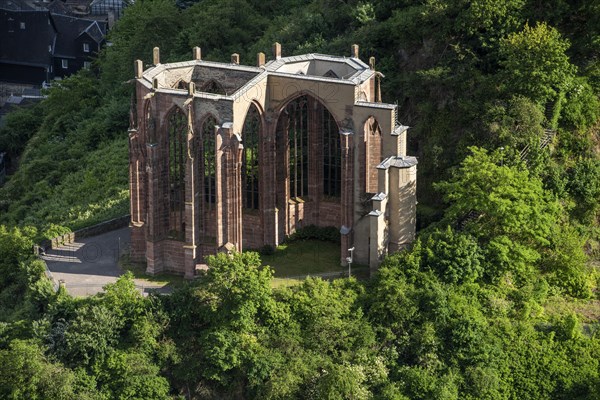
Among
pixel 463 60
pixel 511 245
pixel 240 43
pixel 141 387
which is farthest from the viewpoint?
pixel 240 43

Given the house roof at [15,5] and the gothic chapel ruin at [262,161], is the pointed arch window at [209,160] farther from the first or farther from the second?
the house roof at [15,5]

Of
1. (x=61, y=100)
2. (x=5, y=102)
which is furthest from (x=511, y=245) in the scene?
(x=5, y=102)

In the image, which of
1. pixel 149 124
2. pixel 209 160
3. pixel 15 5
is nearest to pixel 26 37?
pixel 15 5

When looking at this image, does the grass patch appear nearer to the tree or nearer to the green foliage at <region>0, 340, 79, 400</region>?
the tree

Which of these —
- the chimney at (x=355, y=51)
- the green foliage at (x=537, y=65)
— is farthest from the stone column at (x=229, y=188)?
the green foliage at (x=537, y=65)

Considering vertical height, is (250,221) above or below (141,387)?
above

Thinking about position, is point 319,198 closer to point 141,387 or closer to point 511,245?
point 511,245

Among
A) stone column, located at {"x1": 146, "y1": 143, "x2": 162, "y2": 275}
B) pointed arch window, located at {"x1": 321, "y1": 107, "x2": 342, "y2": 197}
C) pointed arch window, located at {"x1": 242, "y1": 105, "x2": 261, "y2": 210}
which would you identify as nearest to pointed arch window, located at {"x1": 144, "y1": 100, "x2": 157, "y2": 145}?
stone column, located at {"x1": 146, "y1": 143, "x2": 162, "y2": 275}
